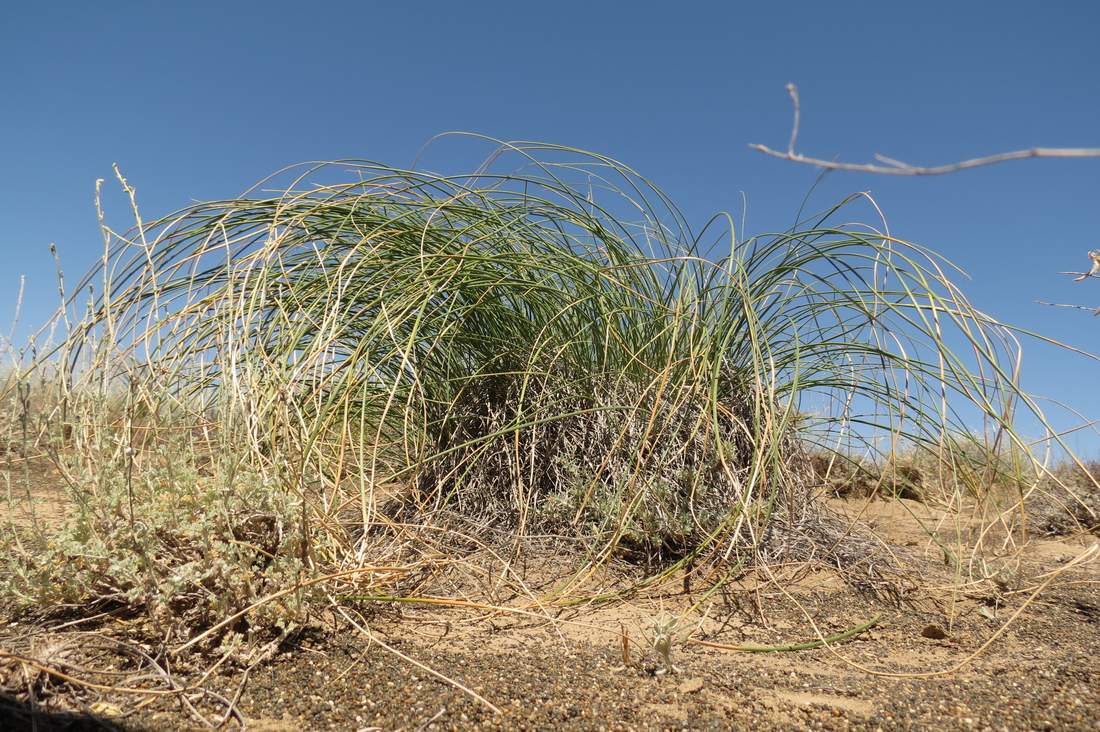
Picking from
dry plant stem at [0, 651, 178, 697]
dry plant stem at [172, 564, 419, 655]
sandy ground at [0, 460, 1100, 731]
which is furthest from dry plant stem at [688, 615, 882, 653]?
dry plant stem at [0, 651, 178, 697]

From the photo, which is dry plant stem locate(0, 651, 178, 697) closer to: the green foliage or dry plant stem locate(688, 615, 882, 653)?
the green foliage

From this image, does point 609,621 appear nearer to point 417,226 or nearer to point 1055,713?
point 1055,713

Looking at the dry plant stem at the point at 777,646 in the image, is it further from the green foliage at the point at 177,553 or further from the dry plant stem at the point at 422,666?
the green foliage at the point at 177,553

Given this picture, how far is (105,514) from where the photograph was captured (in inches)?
66.6

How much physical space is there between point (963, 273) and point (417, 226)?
1744 mm

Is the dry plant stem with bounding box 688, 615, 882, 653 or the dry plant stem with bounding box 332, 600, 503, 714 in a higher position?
the dry plant stem with bounding box 688, 615, 882, 653

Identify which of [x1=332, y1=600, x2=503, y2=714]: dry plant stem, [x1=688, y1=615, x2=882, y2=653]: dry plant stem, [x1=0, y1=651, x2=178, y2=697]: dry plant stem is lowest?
[x1=0, y1=651, x2=178, y2=697]: dry plant stem

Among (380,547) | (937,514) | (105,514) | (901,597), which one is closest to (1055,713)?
(901,597)

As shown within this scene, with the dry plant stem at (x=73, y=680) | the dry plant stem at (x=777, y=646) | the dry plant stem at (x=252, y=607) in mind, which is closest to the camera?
the dry plant stem at (x=73, y=680)

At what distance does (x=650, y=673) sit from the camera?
1.54 meters

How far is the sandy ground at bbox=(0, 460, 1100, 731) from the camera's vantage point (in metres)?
1.35

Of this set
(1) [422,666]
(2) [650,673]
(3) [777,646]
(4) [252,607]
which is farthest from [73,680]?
(3) [777,646]

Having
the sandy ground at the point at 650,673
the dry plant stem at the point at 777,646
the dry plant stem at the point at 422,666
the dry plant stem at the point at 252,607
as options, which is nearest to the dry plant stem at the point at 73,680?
the sandy ground at the point at 650,673

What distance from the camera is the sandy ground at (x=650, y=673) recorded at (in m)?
1.35
